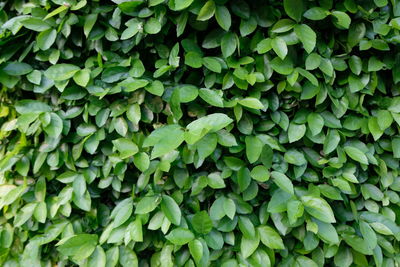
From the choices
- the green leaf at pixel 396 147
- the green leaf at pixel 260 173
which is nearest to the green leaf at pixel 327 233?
the green leaf at pixel 260 173

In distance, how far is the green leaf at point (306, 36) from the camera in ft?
3.35

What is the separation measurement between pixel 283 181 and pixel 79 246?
752 mm

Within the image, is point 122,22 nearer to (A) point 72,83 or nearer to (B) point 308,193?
(A) point 72,83

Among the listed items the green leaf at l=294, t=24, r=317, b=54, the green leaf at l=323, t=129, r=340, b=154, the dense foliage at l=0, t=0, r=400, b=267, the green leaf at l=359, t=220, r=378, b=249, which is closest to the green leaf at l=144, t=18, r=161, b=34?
the dense foliage at l=0, t=0, r=400, b=267

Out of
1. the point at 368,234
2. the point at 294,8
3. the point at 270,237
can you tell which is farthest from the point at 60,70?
the point at 368,234

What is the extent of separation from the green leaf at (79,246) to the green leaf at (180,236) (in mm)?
323

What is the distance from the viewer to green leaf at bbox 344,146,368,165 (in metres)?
1.09

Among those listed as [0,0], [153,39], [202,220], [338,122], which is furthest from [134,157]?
[0,0]

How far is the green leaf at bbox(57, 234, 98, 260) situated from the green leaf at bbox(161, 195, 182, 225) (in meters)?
0.31

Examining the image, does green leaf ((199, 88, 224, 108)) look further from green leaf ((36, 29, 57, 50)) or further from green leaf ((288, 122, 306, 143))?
green leaf ((36, 29, 57, 50))

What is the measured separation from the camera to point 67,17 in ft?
3.85

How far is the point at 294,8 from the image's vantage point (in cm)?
107

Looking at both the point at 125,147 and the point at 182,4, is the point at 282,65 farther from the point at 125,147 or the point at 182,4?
the point at 125,147

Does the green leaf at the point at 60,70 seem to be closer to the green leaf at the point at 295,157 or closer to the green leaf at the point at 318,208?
the green leaf at the point at 295,157
